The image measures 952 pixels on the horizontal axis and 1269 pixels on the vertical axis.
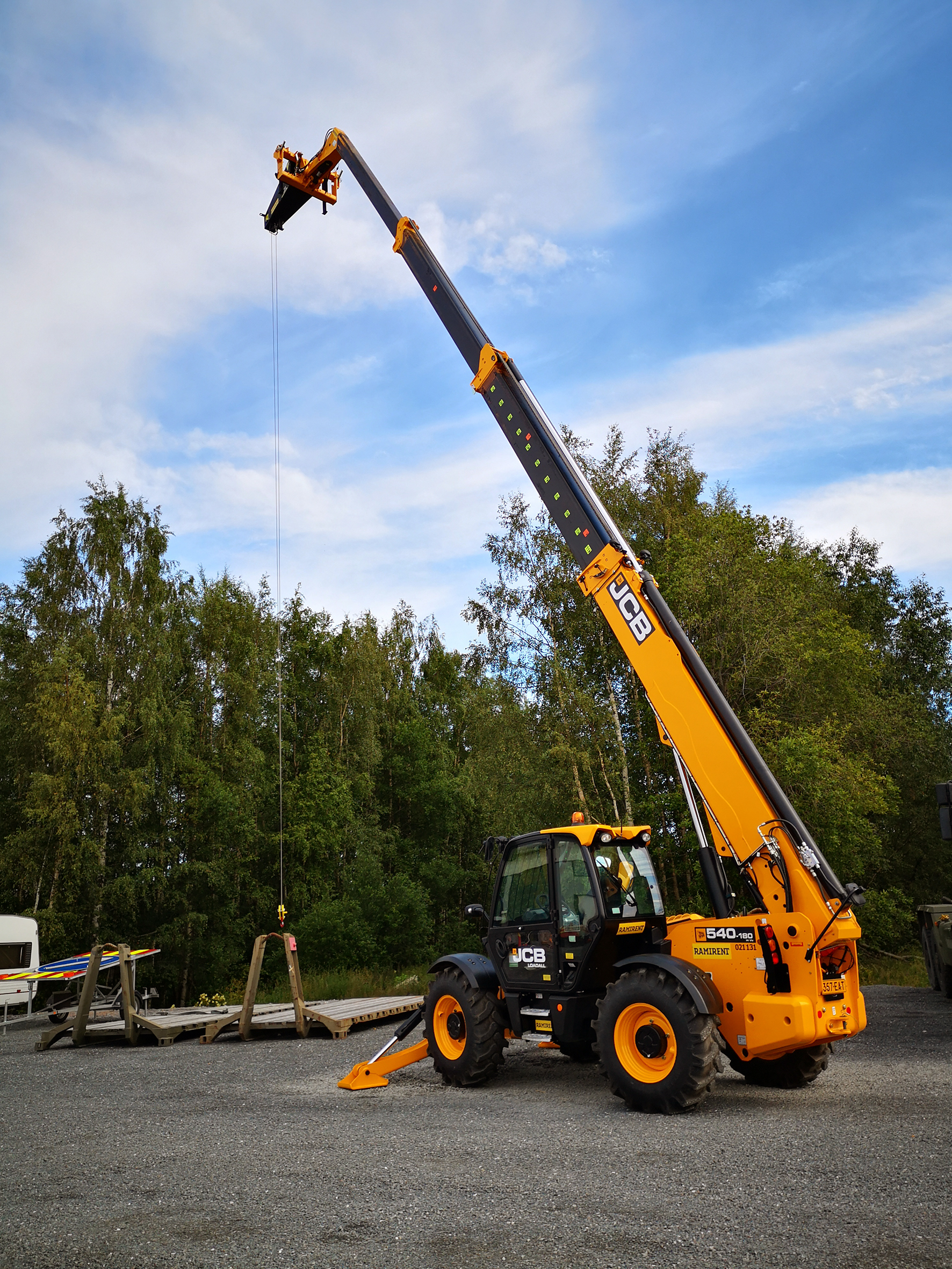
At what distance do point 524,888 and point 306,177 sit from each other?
9.80 meters

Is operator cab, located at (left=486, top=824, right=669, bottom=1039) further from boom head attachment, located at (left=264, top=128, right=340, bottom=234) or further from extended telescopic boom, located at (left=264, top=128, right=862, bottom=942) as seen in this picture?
boom head attachment, located at (left=264, top=128, right=340, bottom=234)

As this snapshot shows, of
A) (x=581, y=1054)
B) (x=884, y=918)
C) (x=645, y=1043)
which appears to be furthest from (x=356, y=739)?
(x=645, y=1043)

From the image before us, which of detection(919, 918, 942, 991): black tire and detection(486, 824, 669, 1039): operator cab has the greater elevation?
detection(486, 824, 669, 1039): operator cab

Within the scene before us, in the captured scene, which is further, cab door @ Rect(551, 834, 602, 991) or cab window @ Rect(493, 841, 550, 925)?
cab window @ Rect(493, 841, 550, 925)

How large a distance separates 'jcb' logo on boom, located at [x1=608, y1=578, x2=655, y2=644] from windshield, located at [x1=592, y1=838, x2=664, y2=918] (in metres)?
1.64

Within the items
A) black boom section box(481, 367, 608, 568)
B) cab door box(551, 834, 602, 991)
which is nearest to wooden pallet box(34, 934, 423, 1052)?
cab door box(551, 834, 602, 991)

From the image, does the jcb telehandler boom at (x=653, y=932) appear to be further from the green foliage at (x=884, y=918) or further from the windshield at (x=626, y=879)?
the green foliage at (x=884, y=918)

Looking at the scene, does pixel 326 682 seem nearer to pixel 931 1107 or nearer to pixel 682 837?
pixel 682 837

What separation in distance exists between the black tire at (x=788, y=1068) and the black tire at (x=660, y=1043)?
2.36ft

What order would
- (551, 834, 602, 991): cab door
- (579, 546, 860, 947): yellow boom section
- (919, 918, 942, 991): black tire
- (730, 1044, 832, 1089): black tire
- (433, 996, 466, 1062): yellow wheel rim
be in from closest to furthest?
(579, 546, 860, 947): yellow boom section < (730, 1044, 832, 1089): black tire < (551, 834, 602, 991): cab door < (433, 996, 466, 1062): yellow wheel rim < (919, 918, 942, 991): black tire

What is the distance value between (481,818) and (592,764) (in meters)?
A: 13.3

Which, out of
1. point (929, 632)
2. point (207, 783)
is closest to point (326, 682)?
point (207, 783)

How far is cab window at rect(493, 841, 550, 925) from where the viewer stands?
707 centimetres

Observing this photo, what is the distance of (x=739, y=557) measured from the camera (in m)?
19.1
